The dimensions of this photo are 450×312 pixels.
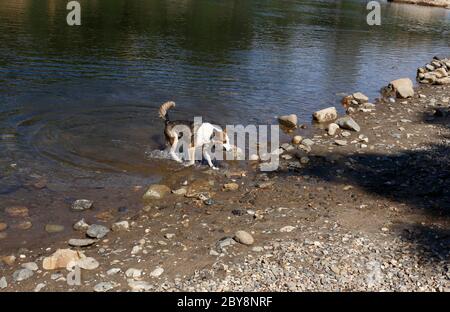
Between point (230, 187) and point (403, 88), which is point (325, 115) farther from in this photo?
point (230, 187)

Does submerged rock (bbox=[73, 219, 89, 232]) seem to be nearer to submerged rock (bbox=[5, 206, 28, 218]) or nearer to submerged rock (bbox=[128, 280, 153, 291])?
submerged rock (bbox=[5, 206, 28, 218])

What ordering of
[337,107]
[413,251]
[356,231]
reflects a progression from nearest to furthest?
1. [413,251]
2. [356,231]
3. [337,107]

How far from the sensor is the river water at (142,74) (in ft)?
45.6

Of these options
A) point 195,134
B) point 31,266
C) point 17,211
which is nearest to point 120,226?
Result: point 31,266

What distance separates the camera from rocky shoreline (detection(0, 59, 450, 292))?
8102 millimetres

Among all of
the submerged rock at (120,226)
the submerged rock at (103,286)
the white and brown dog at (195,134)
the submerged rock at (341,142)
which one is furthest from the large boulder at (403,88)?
the submerged rock at (103,286)

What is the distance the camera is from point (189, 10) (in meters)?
48.3

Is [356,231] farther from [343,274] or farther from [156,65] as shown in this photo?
[156,65]

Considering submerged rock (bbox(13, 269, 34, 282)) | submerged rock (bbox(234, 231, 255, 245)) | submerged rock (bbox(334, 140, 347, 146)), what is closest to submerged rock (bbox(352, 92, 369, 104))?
submerged rock (bbox(334, 140, 347, 146))

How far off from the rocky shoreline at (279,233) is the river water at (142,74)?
2.31m

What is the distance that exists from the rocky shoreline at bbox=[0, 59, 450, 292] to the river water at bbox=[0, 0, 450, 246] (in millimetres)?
2308
